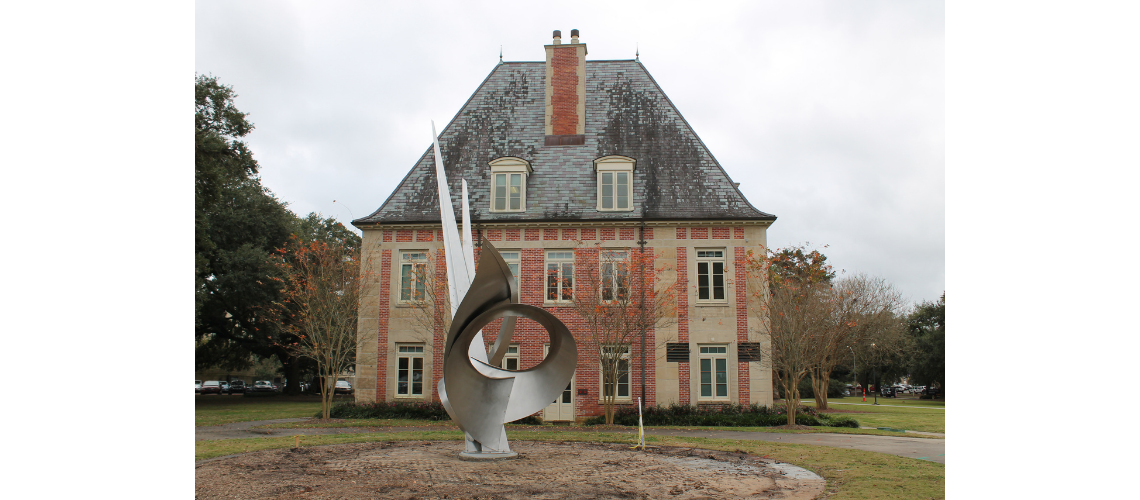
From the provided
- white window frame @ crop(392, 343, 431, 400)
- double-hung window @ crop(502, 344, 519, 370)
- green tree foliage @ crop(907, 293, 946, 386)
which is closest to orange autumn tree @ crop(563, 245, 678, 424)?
double-hung window @ crop(502, 344, 519, 370)

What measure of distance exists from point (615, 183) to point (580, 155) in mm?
2117

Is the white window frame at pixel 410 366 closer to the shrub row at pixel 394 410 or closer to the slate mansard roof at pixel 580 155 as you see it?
the shrub row at pixel 394 410

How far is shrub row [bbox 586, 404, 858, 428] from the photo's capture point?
19.6m

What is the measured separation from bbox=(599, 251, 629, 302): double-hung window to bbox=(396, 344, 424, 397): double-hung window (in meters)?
6.30

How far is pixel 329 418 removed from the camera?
20.4 m

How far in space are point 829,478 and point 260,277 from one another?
93.8 feet

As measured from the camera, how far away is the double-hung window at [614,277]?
65.7ft

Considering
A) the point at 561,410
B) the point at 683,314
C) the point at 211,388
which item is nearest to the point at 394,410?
the point at 561,410

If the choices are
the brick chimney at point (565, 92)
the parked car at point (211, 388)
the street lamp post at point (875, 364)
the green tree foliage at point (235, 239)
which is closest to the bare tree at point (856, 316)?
the street lamp post at point (875, 364)

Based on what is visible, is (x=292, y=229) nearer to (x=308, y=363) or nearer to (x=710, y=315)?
(x=308, y=363)

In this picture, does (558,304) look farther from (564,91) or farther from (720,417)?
(564,91)

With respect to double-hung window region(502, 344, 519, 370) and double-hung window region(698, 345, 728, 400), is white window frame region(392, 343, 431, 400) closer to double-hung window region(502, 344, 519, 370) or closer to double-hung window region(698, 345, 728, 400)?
double-hung window region(502, 344, 519, 370)

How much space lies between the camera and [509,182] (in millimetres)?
22594
